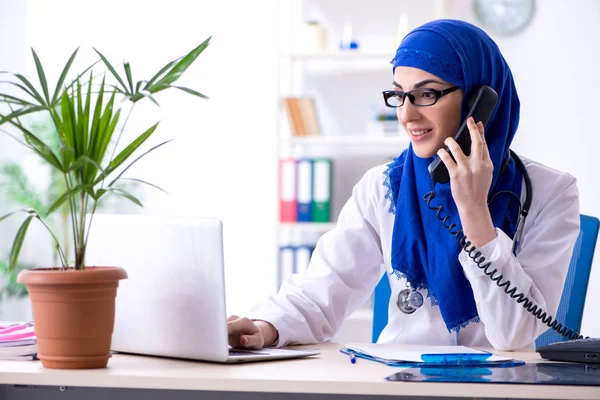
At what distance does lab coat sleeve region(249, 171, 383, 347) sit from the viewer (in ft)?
5.50

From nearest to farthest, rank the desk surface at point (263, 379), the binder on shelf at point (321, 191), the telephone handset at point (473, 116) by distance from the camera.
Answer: the desk surface at point (263, 379) < the telephone handset at point (473, 116) < the binder on shelf at point (321, 191)

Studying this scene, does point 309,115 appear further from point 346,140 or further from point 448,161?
point 448,161

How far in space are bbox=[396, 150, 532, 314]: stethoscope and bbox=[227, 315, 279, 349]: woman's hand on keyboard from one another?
41 centimetres

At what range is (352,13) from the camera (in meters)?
4.35

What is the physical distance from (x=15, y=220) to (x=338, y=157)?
1.83m

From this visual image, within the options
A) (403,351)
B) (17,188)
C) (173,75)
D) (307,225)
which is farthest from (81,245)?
(17,188)

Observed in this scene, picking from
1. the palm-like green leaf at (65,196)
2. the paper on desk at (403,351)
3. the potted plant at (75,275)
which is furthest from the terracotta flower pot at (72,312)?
the paper on desk at (403,351)

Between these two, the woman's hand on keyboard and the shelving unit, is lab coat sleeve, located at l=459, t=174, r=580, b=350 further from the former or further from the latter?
the shelving unit

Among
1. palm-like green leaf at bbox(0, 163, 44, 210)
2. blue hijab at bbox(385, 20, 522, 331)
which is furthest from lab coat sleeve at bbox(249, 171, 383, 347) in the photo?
palm-like green leaf at bbox(0, 163, 44, 210)

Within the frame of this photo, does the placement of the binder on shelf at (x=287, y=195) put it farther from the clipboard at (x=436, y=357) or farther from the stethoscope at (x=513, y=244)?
the clipboard at (x=436, y=357)

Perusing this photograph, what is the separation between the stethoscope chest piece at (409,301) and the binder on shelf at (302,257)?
2153mm

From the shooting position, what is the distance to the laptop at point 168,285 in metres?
1.29

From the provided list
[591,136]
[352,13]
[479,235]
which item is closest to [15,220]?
[352,13]

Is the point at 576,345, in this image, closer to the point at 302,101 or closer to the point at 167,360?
the point at 167,360
